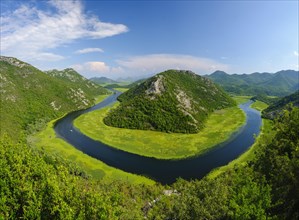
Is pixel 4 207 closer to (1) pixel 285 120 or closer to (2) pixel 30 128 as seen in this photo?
(1) pixel 285 120

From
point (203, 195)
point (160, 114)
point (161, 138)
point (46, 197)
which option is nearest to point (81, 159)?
point (161, 138)

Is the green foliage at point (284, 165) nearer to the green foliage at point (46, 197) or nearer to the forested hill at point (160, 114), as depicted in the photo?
the green foliage at point (46, 197)

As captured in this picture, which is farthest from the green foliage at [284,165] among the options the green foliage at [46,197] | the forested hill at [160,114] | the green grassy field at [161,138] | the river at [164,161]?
the forested hill at [160,114]

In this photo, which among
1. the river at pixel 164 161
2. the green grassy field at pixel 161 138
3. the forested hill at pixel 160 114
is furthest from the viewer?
the forested hill at pixel 160 114

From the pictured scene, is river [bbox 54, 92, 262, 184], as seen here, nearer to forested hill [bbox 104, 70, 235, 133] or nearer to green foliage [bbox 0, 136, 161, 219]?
forested hill [bbox 104, 70, 235, 133]

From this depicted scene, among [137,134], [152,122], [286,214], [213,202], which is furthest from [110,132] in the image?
[286,214]
